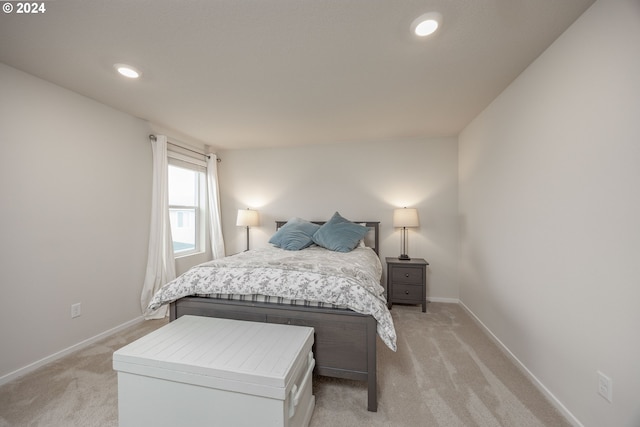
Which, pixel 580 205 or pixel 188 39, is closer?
pixel 580 205

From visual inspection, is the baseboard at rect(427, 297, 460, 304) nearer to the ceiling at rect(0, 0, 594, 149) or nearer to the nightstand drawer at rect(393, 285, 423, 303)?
the nightstand drawer at rect(393, 285, 423, 303)

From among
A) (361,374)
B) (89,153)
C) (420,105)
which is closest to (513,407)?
(361,374)

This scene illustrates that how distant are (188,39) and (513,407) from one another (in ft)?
10.4

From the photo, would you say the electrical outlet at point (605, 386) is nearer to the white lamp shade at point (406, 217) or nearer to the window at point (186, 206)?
the white lamp shade at point (406, 217)

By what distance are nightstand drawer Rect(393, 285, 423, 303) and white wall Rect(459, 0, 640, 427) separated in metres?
0.92

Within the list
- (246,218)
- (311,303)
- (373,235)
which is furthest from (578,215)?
(246,218)

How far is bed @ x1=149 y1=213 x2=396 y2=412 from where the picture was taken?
1549mm

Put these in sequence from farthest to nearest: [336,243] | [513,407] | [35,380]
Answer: [336,243], [35,380], [513,407]

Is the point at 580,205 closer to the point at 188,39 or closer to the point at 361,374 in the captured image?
the point at 361,374

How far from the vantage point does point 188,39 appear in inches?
60.5

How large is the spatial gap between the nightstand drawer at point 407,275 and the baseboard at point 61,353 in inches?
125

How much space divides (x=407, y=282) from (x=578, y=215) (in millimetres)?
1960

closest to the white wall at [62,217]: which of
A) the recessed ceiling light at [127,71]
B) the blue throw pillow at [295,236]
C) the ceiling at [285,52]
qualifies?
the ceiling at [285,52]

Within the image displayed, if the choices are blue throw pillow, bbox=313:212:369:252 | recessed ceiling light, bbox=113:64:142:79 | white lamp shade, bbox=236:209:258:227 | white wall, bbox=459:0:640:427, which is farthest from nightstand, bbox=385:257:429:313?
recessed ceiling light, bbox=113:64:142:79
